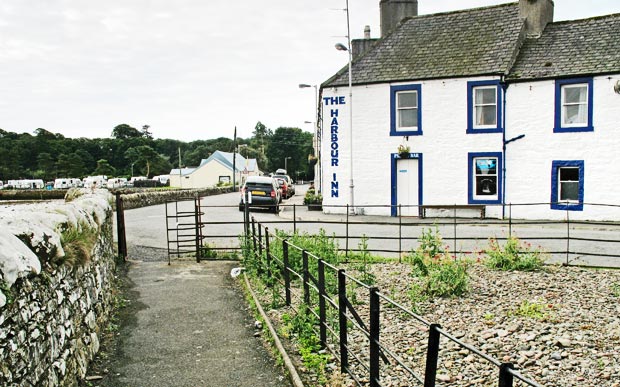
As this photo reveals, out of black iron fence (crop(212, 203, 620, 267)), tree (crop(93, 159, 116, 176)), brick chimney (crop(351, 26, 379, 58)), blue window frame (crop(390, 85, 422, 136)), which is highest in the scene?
brick chimney (crop(351, 26, 379, 58))

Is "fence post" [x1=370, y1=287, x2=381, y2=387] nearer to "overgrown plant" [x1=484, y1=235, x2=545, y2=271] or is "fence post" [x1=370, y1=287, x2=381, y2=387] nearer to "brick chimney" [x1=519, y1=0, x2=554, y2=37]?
"overgrown plant" [x1=484, y1=235, x2=545, y2=271]

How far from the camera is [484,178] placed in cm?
2305

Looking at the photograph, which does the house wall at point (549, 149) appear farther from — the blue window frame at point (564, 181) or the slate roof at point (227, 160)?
the slate roof at point (227, 160)

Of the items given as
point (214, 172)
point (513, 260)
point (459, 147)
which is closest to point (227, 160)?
point (214, 172)

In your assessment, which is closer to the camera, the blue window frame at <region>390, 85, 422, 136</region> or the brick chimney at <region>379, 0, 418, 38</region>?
the blue window frame at <region>390, 85, 422, 136</region>

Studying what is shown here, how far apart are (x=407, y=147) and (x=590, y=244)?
1005cm

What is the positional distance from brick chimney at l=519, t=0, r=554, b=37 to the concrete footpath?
19.1 metres

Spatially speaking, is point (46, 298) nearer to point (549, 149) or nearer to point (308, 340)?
point (308, 340)

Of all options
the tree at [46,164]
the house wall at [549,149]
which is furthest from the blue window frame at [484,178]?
the tree at [46,164]

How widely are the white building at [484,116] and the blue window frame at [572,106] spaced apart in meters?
0.04

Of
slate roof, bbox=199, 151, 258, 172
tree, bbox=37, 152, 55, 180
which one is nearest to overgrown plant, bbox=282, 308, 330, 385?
slate roof, bbox=199, 151, 258, 172

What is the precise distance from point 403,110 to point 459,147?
2983 millimetres

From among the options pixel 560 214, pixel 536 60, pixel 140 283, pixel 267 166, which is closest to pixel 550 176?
pixel 560 214

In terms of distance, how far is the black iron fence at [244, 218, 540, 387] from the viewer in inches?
142
